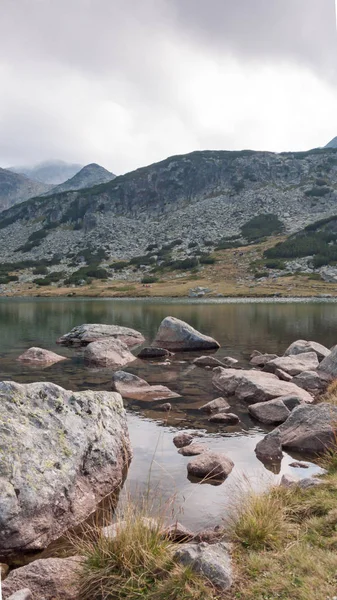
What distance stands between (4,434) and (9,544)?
2015 millimetres

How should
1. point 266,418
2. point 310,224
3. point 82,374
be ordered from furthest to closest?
point 310,224 < point 82,374 < point 266,418

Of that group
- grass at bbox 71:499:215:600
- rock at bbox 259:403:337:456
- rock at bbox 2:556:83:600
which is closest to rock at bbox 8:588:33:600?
rock at bbox 2:556:83:600

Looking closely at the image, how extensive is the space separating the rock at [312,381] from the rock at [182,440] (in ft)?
27.6

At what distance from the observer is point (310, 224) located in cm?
15312

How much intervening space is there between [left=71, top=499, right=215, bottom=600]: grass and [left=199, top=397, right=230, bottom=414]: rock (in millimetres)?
10987

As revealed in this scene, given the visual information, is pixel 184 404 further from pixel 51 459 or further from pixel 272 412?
pixel 51 459

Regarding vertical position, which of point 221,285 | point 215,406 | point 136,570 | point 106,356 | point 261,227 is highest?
point 261,227

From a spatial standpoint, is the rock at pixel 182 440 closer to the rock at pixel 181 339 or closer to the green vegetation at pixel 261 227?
the rock at pixel 181 339

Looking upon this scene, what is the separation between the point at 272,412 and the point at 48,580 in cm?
1105

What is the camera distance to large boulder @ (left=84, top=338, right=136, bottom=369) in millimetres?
27359

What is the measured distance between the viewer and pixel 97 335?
36.8 meters

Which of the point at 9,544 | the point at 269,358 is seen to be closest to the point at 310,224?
the point at 269,358

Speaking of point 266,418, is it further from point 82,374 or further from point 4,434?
point 82,374

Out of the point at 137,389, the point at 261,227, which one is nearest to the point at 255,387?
the point at 137,389
